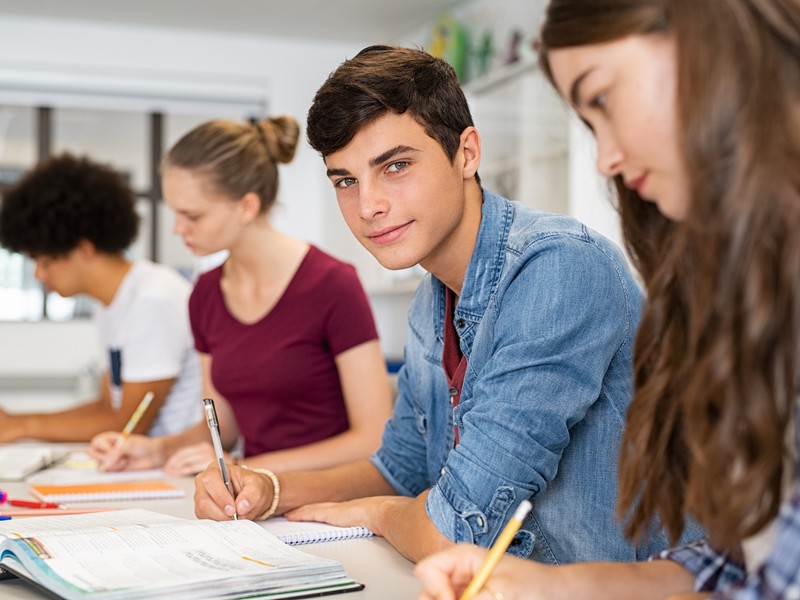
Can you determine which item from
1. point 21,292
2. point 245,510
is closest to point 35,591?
point 245,510

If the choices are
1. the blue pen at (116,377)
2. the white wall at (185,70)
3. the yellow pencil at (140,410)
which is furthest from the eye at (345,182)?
the white wall at (185,70)

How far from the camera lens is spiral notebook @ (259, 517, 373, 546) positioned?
1.26m

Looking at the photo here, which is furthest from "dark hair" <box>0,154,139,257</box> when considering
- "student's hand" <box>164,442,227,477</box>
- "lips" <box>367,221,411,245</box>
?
"lips" <box>367,221,411,245</box>

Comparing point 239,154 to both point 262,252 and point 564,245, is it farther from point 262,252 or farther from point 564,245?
point 564,245

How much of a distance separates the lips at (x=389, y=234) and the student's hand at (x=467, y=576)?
567 mm

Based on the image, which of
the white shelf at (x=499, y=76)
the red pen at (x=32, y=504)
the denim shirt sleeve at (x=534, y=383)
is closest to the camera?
the denim shirt sleeve at (x=534, y=383)

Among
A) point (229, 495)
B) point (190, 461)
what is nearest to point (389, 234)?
point (229, 495)

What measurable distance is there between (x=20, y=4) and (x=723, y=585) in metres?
4.87

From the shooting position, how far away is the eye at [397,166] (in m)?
1.32

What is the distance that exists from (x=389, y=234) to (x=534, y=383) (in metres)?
0.32

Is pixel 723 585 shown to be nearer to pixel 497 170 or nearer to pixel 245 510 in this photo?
pixel 245 510

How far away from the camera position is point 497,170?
408 centimetres

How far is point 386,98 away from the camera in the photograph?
129 cm

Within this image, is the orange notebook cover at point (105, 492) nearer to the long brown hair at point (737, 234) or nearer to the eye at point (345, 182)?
the eye at point (345, 182)
